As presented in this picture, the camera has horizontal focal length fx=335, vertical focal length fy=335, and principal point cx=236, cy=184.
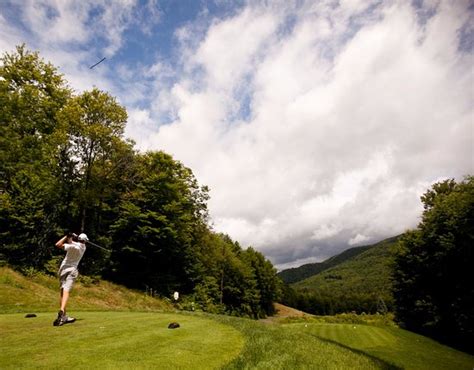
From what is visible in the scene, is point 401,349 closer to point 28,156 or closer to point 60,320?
point 60,320

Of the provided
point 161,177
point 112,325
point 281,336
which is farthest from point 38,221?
point 281,336

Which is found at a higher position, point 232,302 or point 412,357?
point 232,302

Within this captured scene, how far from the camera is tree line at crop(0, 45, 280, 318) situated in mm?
29469

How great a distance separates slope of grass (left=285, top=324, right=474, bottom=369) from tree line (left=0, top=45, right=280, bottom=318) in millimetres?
20892

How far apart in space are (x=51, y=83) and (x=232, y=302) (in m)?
61.0

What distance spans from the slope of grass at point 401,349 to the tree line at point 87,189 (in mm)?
20892

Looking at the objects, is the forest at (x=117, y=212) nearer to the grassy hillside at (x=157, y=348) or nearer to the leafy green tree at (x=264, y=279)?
the grassy hillside at (x=157, y=348)

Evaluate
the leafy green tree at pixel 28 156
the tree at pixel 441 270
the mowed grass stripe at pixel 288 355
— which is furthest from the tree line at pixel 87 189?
the tree at pixel 441 270

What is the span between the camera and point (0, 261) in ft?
86.3

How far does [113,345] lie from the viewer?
7.60 m

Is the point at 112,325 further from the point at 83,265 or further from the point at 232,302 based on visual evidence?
Answer: the point at 232,302

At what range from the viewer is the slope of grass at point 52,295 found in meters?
20.4

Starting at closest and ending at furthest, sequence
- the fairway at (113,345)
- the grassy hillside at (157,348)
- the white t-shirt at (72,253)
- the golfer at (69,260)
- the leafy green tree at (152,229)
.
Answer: the fairway at (113,345) → the grassy hillside at (157,348) → the golfer at (69,260) → the white t-shirt at (72,253) → the leafy green tree at (152,229)

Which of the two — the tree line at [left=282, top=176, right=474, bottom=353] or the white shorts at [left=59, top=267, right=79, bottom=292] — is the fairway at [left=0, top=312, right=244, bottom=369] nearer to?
the white shorts at [left=59, top=267, right=79, bottom=292]
